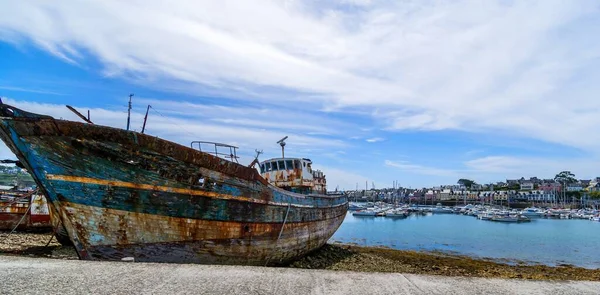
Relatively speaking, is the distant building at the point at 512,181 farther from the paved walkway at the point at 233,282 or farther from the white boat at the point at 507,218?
the paved walkway at the point at 233,282

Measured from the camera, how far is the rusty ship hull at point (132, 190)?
7.51 metres

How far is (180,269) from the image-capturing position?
428cm

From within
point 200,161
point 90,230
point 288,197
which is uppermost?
point 200,161

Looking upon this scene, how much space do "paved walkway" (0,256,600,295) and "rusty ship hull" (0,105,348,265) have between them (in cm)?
347

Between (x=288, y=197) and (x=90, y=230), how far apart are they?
599 cm

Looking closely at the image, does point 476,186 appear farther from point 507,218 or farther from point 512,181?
point 507,218

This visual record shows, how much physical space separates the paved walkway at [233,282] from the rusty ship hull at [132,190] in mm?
3471

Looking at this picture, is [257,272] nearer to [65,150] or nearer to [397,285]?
[397,285]

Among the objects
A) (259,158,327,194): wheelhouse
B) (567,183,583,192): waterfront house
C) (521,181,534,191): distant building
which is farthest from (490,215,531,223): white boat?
(521,181,534,191): distant building

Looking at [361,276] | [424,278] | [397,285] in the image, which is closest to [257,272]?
[361,276]

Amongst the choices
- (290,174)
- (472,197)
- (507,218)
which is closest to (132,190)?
(290,174)

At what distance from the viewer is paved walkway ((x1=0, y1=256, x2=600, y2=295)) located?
137 inches

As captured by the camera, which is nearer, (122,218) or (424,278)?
(424,278)

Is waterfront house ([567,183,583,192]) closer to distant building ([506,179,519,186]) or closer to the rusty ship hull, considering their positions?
distant building ([506,179,519,186])
